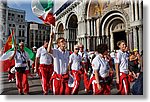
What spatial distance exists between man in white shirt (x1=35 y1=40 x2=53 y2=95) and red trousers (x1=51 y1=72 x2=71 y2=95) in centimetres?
9

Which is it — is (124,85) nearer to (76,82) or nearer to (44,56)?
(76,82)

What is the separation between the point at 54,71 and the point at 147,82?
1160 mm

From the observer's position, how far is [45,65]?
2770mm

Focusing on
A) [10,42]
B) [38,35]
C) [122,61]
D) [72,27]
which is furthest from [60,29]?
[122,61]

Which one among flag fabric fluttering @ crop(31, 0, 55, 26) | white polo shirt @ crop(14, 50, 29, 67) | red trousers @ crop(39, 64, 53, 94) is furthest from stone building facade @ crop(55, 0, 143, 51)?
white polo shirt @ crop(14, 50, 29, 67)

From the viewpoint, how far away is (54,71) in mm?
2723

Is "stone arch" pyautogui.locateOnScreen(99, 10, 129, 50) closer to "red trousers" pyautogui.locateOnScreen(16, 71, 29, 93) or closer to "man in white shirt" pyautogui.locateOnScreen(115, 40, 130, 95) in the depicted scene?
"man in white shirt" pyautogui.locateOnScreen(115, 40, 130, 95)

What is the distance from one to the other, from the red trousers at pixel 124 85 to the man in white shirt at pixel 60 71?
661 millimetres

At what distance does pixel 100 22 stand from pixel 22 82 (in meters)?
1.31

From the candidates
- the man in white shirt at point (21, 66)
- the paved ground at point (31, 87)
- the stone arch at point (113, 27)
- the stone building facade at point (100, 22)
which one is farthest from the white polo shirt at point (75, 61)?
the man in white shirt at point (21, 66)

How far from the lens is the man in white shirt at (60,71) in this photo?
2.66 meters

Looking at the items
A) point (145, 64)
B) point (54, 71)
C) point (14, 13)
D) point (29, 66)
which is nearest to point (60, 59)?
point (54, 71)

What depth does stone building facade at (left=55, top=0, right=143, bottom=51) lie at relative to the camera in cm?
280

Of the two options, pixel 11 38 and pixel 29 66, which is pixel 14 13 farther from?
pixel 29 66
